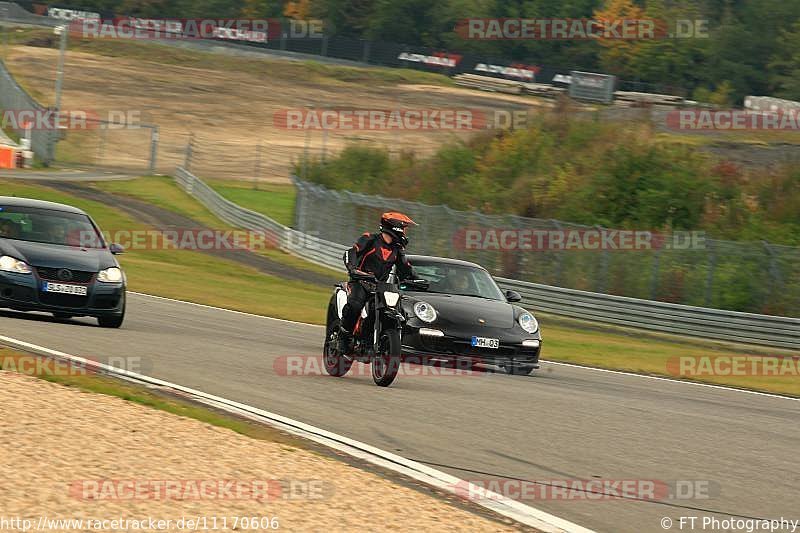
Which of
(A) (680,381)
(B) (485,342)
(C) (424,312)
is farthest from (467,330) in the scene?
(A) (680,381)

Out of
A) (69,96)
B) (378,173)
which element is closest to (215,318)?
(378,173)

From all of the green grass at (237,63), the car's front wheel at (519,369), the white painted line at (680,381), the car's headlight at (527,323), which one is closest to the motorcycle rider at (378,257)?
the car's headlight at (527,323)

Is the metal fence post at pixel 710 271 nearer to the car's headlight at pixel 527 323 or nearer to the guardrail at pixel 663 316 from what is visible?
the guardrail at pixel 663 316

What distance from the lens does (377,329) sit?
489 inches

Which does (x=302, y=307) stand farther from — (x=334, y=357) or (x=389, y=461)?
(x=389, y=461)

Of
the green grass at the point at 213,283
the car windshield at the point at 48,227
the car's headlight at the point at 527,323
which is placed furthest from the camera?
the green grass at the point at 213,283

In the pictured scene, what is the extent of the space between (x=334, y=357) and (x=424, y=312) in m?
1.72

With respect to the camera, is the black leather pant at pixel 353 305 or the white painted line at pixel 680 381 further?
the white painted line at pixel 680 381

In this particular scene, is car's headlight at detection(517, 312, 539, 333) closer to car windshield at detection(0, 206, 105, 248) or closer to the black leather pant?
the black leather pant

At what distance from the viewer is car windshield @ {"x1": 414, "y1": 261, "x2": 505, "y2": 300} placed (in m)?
16.0

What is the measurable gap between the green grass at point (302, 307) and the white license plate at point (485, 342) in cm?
473

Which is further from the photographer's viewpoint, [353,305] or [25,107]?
[25,107]

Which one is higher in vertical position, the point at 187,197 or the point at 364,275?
the point at 187,197

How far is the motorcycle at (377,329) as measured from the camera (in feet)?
40.3
